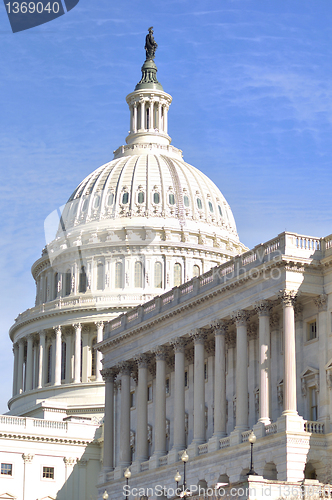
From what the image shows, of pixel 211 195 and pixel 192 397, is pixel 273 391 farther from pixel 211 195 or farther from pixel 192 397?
pixel 211 195

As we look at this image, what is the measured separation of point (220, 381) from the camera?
77.1 metres

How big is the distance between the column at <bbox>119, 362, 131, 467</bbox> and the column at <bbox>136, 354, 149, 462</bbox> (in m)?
2.55

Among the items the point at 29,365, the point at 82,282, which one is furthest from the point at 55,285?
the point at 29,365

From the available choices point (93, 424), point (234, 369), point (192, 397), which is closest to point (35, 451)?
point (93, 424)

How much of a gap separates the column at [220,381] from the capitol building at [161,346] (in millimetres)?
94

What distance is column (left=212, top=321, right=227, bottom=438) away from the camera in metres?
76.2

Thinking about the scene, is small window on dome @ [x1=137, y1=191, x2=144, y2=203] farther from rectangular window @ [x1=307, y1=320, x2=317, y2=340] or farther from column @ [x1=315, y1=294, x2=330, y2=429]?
column @ [x1=315, y1=294, x2=330, y2=429]

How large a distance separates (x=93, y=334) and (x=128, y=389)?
42.4 meters

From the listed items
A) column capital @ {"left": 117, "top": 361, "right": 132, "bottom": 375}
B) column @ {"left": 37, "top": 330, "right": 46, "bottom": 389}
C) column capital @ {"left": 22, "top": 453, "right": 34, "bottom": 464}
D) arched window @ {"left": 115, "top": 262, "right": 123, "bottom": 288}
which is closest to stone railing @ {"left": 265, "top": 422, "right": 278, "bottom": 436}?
column capital @ {"left": 117, "top": 361, "right": 132, "bottom": 375}

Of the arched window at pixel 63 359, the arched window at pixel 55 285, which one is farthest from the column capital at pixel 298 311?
the arched window at pixel 55 285

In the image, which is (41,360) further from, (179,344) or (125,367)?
(179,344)

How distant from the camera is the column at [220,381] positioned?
3000 inches

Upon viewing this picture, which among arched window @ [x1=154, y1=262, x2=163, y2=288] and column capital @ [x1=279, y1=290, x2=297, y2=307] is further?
arched window @ [x1=154, y1=262, x2=163, y2=288]

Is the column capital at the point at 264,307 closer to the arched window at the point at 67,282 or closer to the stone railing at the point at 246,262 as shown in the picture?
the stone railing at the point at 246,262
